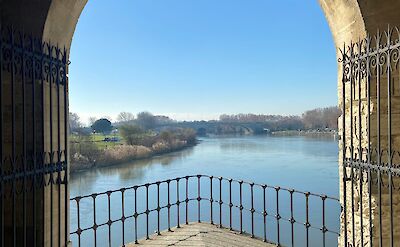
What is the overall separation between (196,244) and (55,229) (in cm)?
195

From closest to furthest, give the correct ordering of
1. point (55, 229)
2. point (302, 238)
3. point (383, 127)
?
point (383, 127), point (55, 229), point (302, 238)

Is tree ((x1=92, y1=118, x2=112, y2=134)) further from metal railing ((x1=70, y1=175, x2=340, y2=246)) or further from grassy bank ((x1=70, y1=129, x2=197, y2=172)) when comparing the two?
metal railing ((x1=70, y1=175, x2=340, y2=246))

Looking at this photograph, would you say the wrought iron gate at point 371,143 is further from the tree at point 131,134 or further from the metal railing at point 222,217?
the tree at point 131,134

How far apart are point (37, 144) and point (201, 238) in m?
2.65

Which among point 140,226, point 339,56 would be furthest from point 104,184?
point 339,56

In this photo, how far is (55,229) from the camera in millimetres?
3271

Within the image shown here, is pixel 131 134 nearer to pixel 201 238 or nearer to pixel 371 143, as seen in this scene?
pixel 201 238

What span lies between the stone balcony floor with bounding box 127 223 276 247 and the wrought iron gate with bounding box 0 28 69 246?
164 cm

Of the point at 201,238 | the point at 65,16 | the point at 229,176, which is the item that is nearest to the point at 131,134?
the point at 229,176

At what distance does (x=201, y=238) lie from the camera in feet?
15.5

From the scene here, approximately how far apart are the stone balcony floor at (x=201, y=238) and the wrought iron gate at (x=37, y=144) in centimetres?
164

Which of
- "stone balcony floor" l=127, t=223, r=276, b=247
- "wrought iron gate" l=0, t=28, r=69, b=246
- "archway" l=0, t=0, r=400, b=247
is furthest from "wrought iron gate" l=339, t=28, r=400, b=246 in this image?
"wrought iron gate" l=0, t=28, r=69, b=246

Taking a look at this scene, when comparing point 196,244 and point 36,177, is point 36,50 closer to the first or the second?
point 36,177

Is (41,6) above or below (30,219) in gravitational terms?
above
